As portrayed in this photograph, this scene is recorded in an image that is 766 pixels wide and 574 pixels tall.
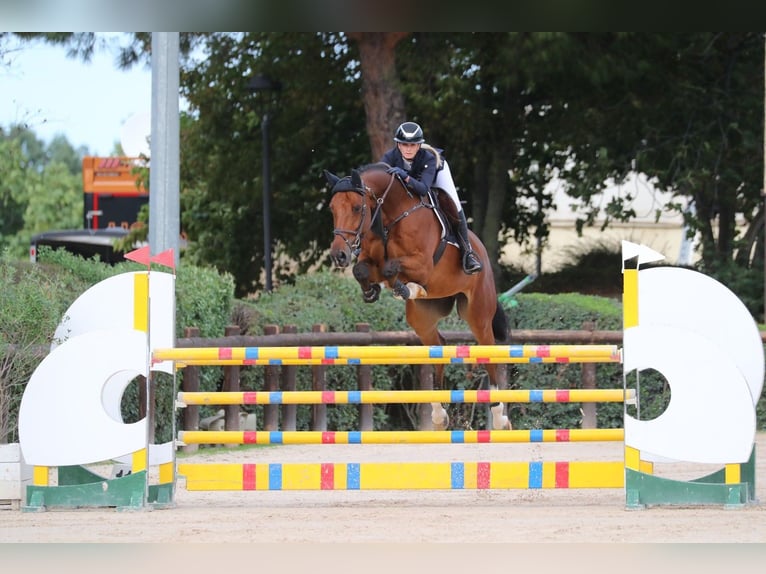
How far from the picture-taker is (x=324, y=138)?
17.1 meters

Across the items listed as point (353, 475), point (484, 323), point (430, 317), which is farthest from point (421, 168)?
point (353, 475)

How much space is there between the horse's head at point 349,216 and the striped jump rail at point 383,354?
694 mm

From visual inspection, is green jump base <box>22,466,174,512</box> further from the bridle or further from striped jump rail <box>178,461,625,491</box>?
the bridle

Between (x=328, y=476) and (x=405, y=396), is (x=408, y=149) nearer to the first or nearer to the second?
(x=405, y=396)

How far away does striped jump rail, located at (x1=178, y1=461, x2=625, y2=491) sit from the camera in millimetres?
5988

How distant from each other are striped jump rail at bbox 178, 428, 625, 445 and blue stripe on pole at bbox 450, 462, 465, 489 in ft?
0.44

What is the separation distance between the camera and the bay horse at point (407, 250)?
22.3 feet

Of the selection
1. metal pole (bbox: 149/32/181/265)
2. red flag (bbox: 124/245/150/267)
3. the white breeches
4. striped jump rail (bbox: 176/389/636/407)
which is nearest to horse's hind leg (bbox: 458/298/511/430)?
the white breeches

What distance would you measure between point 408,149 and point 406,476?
228 centimetres

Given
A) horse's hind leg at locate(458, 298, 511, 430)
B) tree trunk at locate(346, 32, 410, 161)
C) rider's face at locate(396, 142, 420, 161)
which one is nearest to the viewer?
rider's face at locate(396, 142, 420, 161)

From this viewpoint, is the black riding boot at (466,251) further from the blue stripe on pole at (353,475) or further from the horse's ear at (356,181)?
the blue stripe on pole at (353,475)

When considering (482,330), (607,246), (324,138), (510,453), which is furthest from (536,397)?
(607,246)

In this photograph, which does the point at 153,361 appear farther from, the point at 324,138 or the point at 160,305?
the point at 324,138

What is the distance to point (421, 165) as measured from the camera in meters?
7.42
